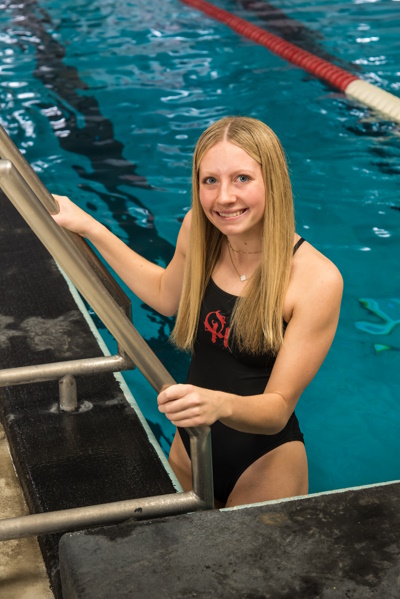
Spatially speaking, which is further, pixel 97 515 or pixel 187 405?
pixel 97 515

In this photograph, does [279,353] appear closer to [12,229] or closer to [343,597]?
[343,597]

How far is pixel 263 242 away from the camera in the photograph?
6.20 ft

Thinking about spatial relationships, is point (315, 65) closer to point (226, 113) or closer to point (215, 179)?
point (226, 113)

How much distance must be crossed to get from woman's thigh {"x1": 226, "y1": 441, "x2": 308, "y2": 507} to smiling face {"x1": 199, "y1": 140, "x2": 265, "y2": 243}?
58cm

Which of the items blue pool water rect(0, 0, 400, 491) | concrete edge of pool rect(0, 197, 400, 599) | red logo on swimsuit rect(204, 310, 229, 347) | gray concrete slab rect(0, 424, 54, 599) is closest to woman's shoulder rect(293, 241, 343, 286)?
red logo on swimsuit rect(204, 310, 229, 347)

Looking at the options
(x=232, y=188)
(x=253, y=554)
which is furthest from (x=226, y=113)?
(x=253, y=554)

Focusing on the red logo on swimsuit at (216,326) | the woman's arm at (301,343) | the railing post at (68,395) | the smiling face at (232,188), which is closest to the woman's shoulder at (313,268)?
the woman's arm at (301,343)

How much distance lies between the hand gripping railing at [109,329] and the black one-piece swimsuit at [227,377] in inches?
14.9

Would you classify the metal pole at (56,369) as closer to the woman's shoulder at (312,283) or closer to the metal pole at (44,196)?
the metal pole at (44,196)

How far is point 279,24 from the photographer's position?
25.8ft

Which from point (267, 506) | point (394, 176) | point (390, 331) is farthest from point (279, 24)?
point (267, 506)

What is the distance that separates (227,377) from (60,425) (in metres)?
0.45

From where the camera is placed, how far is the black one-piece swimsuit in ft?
6.67

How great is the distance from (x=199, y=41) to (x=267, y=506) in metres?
6.41
